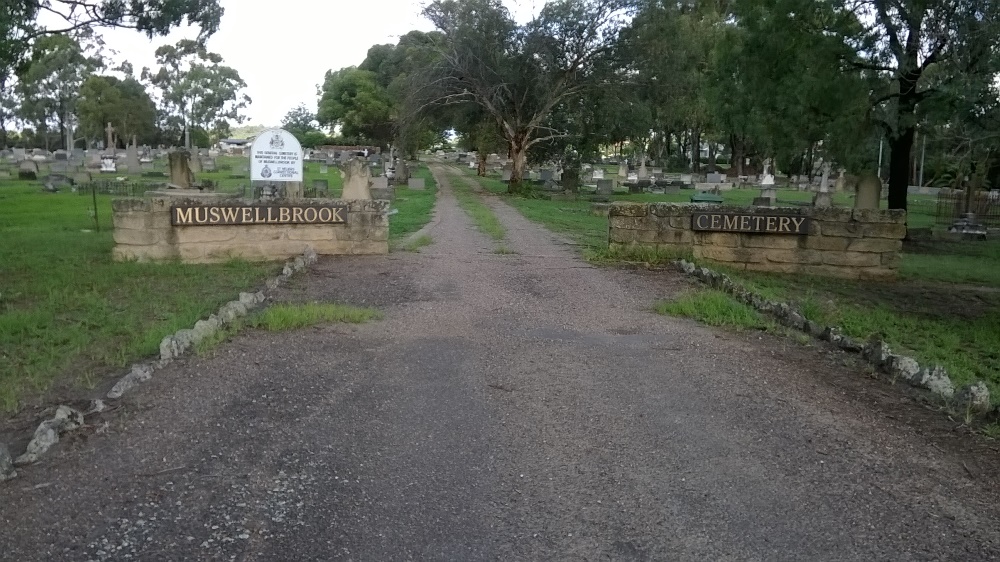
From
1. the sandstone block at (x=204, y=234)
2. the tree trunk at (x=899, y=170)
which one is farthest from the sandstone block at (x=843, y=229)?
the sandstone block at (x=204, y=234)

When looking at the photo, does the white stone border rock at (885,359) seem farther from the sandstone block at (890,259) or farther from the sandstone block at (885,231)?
the sandstone block at (890,259)

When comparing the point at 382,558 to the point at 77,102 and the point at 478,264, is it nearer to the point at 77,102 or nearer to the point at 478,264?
the point at 478,264

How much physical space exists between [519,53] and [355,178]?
15057 mm

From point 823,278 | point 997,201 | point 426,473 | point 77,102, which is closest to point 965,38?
point 823,278

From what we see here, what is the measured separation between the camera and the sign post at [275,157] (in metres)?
13.8

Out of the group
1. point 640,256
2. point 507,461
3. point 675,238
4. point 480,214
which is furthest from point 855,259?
point 480,214

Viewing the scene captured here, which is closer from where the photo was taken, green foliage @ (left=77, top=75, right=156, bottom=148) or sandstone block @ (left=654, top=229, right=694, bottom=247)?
sandstone block @ (left=654, top=229, right=694, bottom=247)

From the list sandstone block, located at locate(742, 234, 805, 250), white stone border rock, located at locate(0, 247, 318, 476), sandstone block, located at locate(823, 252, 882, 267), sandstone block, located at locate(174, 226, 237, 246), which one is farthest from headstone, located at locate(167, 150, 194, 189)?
sandstone block, located at locate(823, 252, 882, 267)

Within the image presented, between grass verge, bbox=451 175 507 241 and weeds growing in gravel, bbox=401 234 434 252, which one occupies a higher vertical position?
grass verge, bbox=451 175 507 241

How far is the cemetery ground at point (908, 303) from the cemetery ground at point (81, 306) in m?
5.12

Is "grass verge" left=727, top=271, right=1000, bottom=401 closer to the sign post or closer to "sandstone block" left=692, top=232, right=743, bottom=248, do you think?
"sandstone block" left=692, top=232, right=743, bottom=248

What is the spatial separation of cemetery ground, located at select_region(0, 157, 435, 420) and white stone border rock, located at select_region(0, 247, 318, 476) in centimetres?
35

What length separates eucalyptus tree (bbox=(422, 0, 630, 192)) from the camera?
31.5 m

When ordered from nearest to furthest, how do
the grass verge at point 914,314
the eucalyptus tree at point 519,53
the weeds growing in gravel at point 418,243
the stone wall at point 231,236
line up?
the grass verge at point 914,314
the stone wall at point 231,236
the weeds growing in gravel at point 418,243
the eucalyptus tree at point 519,53
